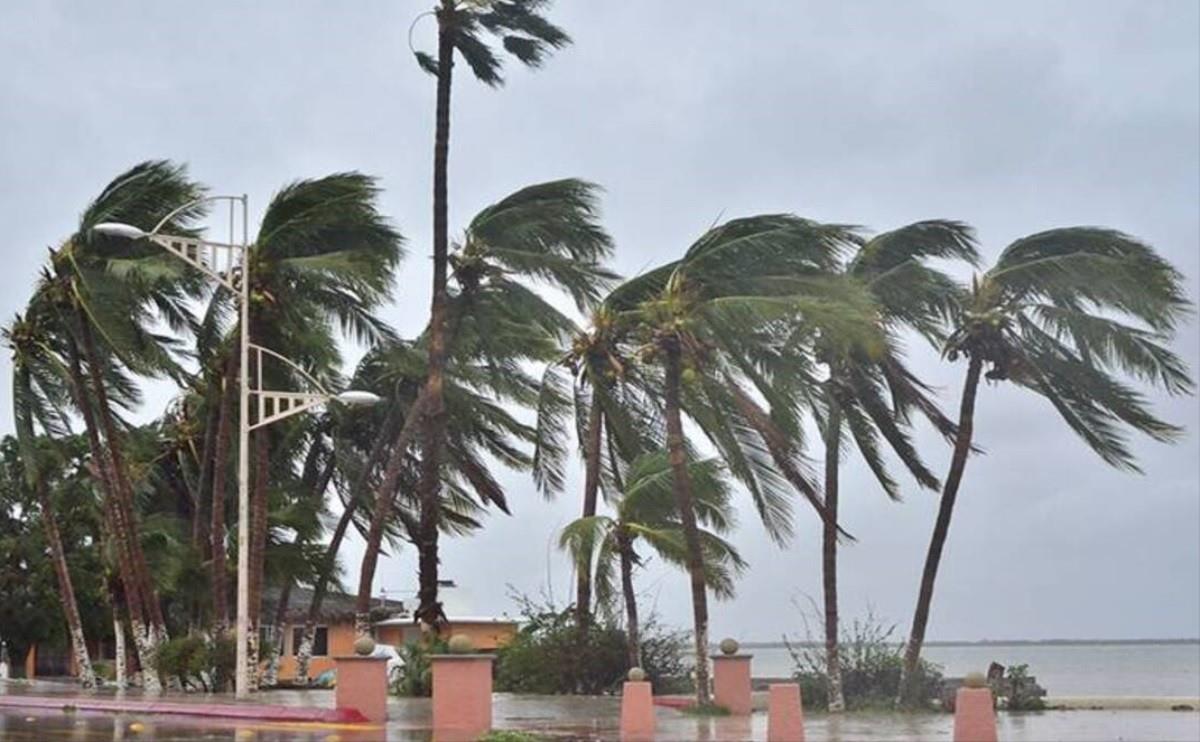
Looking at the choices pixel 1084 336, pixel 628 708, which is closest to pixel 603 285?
pixel 1084 336

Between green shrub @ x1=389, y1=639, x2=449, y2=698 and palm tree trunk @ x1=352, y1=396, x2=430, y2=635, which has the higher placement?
palm tree trunk @ x1=352, y1=396, x2=430, y2=635

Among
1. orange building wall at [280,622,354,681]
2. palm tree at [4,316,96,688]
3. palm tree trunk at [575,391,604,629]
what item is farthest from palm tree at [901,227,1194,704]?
orange building wall at [280,622,354,681]

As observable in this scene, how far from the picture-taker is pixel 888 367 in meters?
29.1

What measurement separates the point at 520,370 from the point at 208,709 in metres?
15.5

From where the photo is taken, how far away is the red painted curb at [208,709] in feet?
72.6

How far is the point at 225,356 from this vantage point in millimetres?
34031

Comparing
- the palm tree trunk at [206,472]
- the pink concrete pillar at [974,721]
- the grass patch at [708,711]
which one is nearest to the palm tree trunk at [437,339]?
the palm tree trunk at [206,472]

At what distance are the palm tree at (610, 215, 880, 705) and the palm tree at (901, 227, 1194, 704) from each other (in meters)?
2.26

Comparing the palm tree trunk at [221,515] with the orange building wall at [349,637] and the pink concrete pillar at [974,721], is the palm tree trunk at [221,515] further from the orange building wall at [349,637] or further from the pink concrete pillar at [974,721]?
the pink concrete pillar at [974,721]

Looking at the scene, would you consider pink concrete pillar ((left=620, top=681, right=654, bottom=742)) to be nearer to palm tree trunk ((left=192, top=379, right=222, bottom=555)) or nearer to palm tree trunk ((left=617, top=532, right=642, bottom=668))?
palm tree trunk ((left=617, top=532, right=642, bottom=668))

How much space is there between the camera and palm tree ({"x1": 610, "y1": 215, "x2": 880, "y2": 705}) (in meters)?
25.7

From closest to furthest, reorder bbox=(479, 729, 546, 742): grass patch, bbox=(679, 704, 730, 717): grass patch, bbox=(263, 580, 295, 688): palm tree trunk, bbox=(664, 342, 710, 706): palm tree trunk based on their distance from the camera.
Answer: bbox=(479, 729, 546, 742): grass patch
bbox=(679, 704, 730, 717): grass patch
bbox=(664, 342, 710, 706): palm tree trunk
bbox=(263, 580, 295, 688): palm tree trunk

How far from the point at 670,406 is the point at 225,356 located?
40.0 feet

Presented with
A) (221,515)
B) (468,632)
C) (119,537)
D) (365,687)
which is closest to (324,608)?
(468,632)
